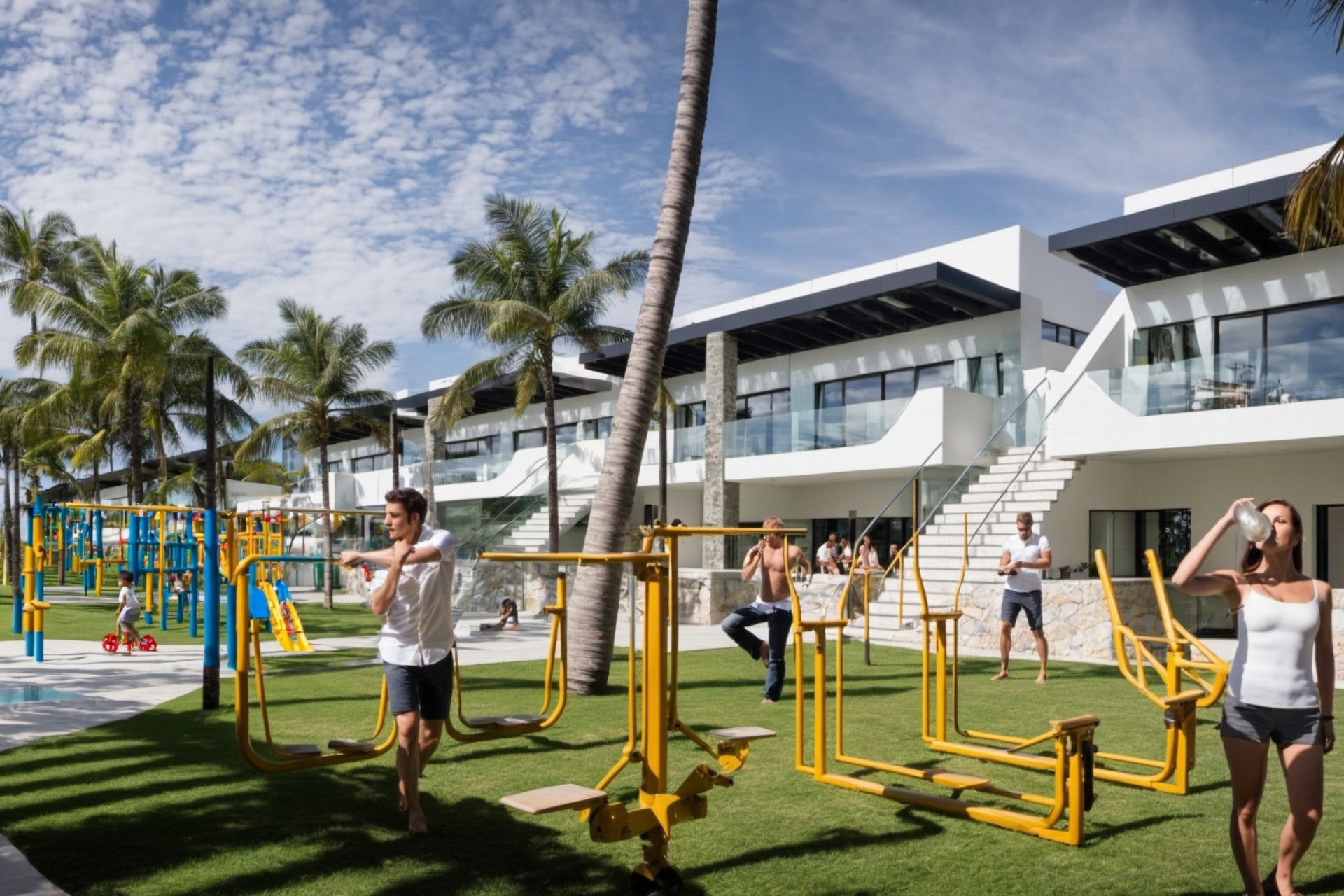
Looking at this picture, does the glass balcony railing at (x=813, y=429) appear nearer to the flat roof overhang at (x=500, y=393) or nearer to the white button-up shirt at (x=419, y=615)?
the flat roof overhang at (x=500, y=393)

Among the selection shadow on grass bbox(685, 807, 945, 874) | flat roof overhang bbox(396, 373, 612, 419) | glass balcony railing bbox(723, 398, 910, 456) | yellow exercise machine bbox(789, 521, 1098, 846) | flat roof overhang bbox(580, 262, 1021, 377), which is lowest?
shadow on grass bbox(685, 807, 945, 874)

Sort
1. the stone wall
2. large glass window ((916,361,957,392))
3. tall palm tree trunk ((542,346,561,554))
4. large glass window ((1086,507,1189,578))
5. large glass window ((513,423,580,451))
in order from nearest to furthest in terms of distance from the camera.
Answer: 1. the stone wall
2. large glass window ((1086,507,1189,578))
3. large glass window ((916,361,957,392))
4. tall palm tree trunk ((542,346,561,554))
5. large glass window ((513,423,580,451))

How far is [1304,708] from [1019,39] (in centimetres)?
1316

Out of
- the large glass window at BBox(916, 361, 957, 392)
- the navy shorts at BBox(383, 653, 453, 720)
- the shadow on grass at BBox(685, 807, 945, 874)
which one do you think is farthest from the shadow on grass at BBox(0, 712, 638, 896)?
the large glass window at BBox(916, 361, 957, 392)

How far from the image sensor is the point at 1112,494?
2164cm

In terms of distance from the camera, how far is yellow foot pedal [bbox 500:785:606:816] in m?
4.52

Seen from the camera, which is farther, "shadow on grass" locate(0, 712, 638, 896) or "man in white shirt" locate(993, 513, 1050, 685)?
"man in white shirt" locate(993, 513, 1050, 685)

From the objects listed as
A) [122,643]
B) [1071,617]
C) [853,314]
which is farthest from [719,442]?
[122,643]

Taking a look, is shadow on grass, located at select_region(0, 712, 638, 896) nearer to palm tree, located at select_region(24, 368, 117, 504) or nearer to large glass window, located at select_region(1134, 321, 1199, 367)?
large glass window, located at select_region(1134, 321, 1199, 367)

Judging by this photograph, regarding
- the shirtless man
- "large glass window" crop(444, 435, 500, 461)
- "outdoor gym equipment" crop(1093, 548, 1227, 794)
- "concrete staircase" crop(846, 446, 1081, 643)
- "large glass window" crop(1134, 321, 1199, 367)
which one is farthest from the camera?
"large glass window" crop(444, 435, 500, 461)

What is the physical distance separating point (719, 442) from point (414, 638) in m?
21.3

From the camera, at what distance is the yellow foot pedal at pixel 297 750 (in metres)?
5.71

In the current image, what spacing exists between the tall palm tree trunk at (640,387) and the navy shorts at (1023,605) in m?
4.32

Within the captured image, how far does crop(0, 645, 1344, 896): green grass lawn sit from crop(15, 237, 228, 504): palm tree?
22.0 metres
